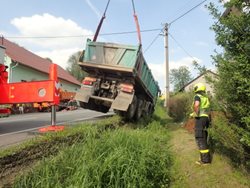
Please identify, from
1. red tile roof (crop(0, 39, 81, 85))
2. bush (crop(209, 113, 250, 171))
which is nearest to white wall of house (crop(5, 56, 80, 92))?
red tile roof (crop(0, 39, 81, 85))

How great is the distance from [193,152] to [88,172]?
3225 mm

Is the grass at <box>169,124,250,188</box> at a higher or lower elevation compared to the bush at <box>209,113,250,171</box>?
lower

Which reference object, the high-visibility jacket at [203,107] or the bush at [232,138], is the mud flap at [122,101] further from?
the bush at [232,138]

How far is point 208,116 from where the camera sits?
21.3ft

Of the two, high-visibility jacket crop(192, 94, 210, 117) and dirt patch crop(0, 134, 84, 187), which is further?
high-visibility jacket crop(192, 94, 210, 117)

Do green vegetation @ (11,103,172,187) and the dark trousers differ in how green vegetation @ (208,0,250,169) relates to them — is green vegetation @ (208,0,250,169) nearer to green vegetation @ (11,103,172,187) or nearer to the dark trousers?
the dark trousers

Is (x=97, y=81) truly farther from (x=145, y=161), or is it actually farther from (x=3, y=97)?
(x=145, y=161)

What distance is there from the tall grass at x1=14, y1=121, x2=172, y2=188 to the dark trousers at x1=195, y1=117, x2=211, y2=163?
0.72m

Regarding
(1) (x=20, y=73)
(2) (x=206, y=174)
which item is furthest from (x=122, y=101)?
(1) (x=20, y=73)

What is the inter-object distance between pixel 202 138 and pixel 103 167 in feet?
8.12

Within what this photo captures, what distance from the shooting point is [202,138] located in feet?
20.8

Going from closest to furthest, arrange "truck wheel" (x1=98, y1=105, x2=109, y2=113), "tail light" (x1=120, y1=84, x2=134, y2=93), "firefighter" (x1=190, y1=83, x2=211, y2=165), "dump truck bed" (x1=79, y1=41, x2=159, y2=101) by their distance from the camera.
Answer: "firefighter" (x1=190, y1=83, x2=211, y2=165), "dump truck bed" (x1=79, y1=41, x2=159, y2=101), "tail light" (x1=120, y1=84, x2=134, y2=93), "truck wheel" (x1=98, y1=105, x2=109, y2=113)

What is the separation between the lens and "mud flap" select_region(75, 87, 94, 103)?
10.3 m

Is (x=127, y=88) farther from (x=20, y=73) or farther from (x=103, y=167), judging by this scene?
(x=20, y=73)
